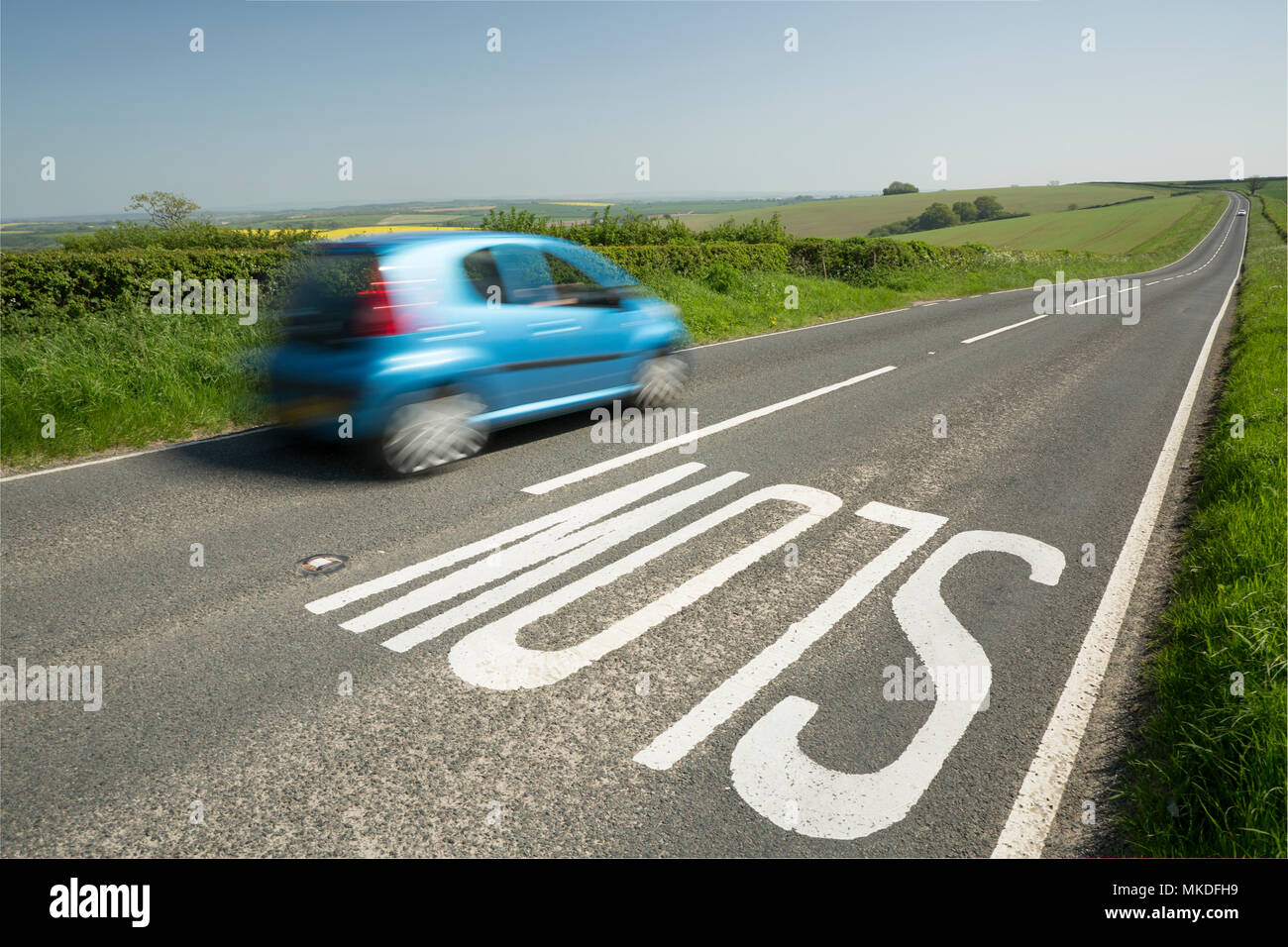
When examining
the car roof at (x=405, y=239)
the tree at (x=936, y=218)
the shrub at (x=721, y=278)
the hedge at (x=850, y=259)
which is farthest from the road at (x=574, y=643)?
the tree at (x=936, y=218)

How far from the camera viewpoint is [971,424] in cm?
809

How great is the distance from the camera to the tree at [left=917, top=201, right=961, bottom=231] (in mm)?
88800

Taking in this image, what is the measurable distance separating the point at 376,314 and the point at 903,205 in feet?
337

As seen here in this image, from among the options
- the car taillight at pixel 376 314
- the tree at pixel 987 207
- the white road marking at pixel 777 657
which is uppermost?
the tree at pixel 987 207

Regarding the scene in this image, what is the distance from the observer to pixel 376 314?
579cm

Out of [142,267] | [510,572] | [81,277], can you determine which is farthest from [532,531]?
[142,267]

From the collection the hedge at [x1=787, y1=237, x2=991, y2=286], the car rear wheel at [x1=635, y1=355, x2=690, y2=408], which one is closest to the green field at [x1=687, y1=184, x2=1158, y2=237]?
the hedge at [x1=787, y1=237, x2=991, y2=286]

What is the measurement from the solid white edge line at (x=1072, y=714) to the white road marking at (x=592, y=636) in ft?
5.62

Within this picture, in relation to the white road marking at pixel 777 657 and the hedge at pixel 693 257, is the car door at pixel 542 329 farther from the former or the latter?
the hedge at pixel 693 257

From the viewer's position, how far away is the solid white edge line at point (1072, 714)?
2.60 metres

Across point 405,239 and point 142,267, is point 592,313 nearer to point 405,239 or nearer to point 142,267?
point 405,239

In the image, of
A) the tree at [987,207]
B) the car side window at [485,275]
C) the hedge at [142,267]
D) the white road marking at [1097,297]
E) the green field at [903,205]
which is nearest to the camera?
the car side window at [485,275]
